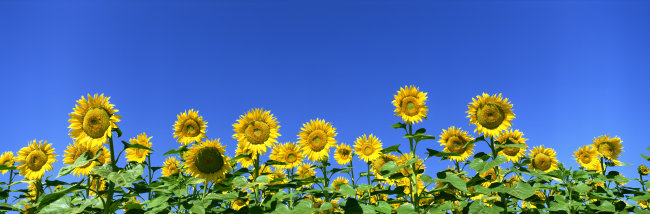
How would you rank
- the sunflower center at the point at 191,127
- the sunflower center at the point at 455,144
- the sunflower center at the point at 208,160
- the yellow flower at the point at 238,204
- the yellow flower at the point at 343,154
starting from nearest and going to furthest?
the sunflower center at the point at 208,160 < the yellow flower at the point at 238,204 < the sunflower center at the point at 191,127 < the sunflower center at the point at 455,144 < the yellow flower at the point at 343,154

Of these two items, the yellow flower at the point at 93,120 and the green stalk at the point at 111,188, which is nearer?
the green stalk at the point at 111,188

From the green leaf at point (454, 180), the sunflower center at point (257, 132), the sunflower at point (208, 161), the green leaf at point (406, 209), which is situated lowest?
the green leaf at point (406, 209)

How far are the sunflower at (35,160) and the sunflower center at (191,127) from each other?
2.09 m

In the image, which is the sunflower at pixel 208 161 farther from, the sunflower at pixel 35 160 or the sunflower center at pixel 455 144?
the sunflower center at pixel 455 144

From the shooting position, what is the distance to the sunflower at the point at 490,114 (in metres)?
6.03

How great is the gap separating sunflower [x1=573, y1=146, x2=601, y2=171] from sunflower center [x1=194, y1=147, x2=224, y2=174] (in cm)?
799

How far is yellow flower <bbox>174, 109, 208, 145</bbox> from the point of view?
23.9ft

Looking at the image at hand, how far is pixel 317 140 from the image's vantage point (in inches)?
315

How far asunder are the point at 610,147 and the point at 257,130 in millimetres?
7420

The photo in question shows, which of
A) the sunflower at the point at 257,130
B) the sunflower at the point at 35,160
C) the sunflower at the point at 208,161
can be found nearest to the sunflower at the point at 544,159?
the sunflower at the point at 257,130

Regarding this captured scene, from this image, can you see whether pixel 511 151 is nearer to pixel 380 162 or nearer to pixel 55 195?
pixel 380 162

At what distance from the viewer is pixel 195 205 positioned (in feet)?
14.6

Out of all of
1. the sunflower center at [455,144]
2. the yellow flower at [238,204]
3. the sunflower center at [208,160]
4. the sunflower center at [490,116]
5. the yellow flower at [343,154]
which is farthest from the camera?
the yellow flower at [343,154]

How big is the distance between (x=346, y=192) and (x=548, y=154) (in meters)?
6.41
